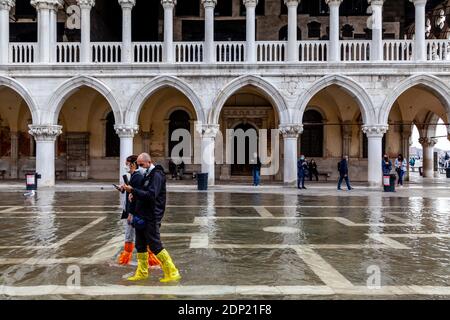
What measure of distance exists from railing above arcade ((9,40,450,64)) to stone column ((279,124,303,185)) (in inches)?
122

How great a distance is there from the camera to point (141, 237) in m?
5.41

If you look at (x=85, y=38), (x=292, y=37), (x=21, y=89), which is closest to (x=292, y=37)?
(x=292, y=37)

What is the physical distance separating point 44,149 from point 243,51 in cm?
1051

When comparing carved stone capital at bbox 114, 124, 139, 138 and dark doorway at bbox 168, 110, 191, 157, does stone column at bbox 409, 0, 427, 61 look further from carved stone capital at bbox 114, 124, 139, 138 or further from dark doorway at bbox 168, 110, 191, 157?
carved stone capital at bbox 114, 124, 139, 138

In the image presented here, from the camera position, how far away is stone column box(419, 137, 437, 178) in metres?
30.0

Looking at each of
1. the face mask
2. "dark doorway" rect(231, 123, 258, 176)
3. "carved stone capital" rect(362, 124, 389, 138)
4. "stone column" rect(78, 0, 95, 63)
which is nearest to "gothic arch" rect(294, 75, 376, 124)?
"carved stone capital" rect(362, 124, 389, 138)

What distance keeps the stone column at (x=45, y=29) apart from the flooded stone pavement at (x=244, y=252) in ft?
30.9

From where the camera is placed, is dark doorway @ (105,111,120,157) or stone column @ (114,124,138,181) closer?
stone column @ (114,124,138,181)

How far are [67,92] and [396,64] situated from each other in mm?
15094

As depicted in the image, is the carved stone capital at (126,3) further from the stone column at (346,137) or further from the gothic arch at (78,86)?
the stone column at (346,137)

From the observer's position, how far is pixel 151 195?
524 centimetres

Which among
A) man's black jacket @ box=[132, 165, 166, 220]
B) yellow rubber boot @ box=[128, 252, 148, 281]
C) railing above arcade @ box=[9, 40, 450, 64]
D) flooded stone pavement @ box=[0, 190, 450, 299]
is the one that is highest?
railing above arcade @ box=[9, 40, 450, 64]

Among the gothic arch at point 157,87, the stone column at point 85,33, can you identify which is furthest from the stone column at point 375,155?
the stone column at point 85,33

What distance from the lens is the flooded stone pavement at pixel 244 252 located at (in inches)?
201
